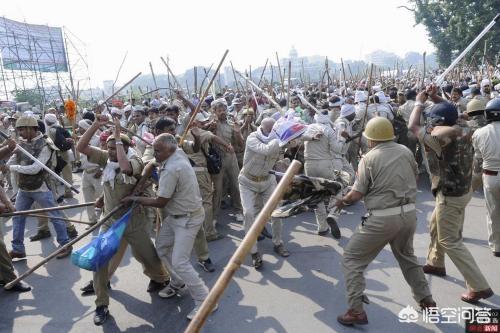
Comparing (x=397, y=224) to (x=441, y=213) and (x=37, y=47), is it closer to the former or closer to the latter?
(x=441, y=213)

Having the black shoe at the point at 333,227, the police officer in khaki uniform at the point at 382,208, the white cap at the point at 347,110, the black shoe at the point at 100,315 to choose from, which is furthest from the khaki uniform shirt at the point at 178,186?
the white cap at the point at 347,110

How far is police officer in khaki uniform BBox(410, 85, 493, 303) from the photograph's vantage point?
393 centimetres

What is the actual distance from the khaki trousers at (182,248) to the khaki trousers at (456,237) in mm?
2528

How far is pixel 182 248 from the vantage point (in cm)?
411

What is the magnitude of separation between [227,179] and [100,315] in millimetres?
3638

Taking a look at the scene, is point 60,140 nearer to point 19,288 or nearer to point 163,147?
point 19,288

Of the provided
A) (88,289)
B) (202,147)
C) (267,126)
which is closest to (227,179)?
(202,147)

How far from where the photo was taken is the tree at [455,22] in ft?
91.4

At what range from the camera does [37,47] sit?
31672 mm

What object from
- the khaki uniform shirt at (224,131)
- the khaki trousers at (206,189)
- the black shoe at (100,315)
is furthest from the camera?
the khaki uniform shirt at (224,131)

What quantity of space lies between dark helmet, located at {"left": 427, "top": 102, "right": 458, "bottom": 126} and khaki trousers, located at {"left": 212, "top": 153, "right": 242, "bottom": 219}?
3618 millimetres

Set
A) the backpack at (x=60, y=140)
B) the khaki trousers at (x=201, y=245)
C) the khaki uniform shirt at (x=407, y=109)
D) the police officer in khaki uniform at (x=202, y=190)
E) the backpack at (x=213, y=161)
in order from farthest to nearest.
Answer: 1. the khaki uniform shirt at (x=407, y=109)
2. the backpack at (x=60, y=140)
3. the backpack at (x=213, y=161)
4. the khaki trousers at (x=201, y=245)
5. the police officer in khaki uniform at (x=202, y=190)

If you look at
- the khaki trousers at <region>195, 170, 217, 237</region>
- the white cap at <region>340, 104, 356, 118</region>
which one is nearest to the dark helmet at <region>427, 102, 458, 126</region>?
the khaki trousers at <region>195, 170, 217, 237</region>

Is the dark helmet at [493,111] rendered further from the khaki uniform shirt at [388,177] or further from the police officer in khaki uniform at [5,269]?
the police officer in khaki uniform at [5,269]
